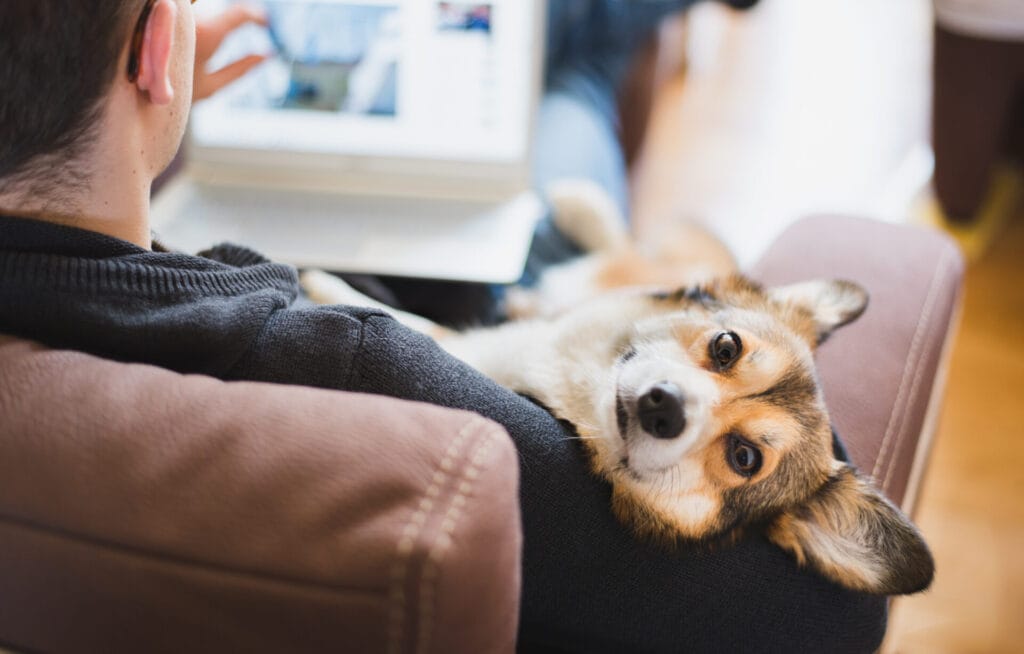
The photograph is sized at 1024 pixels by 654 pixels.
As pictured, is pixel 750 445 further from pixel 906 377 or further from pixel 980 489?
pixel 980 489

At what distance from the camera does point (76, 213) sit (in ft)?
2.90

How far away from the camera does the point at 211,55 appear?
4.68 ft

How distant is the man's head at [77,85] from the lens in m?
0.76

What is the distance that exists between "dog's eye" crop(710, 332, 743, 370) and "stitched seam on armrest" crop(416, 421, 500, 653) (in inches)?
27.5

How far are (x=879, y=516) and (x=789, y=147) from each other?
8.57 ft

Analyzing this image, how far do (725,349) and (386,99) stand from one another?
3.08 feet

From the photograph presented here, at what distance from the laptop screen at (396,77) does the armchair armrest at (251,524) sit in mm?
1199

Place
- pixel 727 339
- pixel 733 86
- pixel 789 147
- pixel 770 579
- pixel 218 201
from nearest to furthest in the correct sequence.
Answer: pixel 770 579
pixel 727 339
pixel 218 201
pixel 789 147
pixel 733 86

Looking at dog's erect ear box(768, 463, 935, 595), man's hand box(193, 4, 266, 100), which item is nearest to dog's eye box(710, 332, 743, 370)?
dog's erect ear box(768, 463, 935, 595)

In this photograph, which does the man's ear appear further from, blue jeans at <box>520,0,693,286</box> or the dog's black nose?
blue jeans at <box>520,0,693,286</box>

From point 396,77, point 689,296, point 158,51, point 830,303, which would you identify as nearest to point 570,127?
point 396,77

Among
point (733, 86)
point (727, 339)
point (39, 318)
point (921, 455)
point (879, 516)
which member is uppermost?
point (733, 86)

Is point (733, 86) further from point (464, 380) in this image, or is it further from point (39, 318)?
point (39, 318)

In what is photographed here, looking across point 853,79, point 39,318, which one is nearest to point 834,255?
point 39,318
